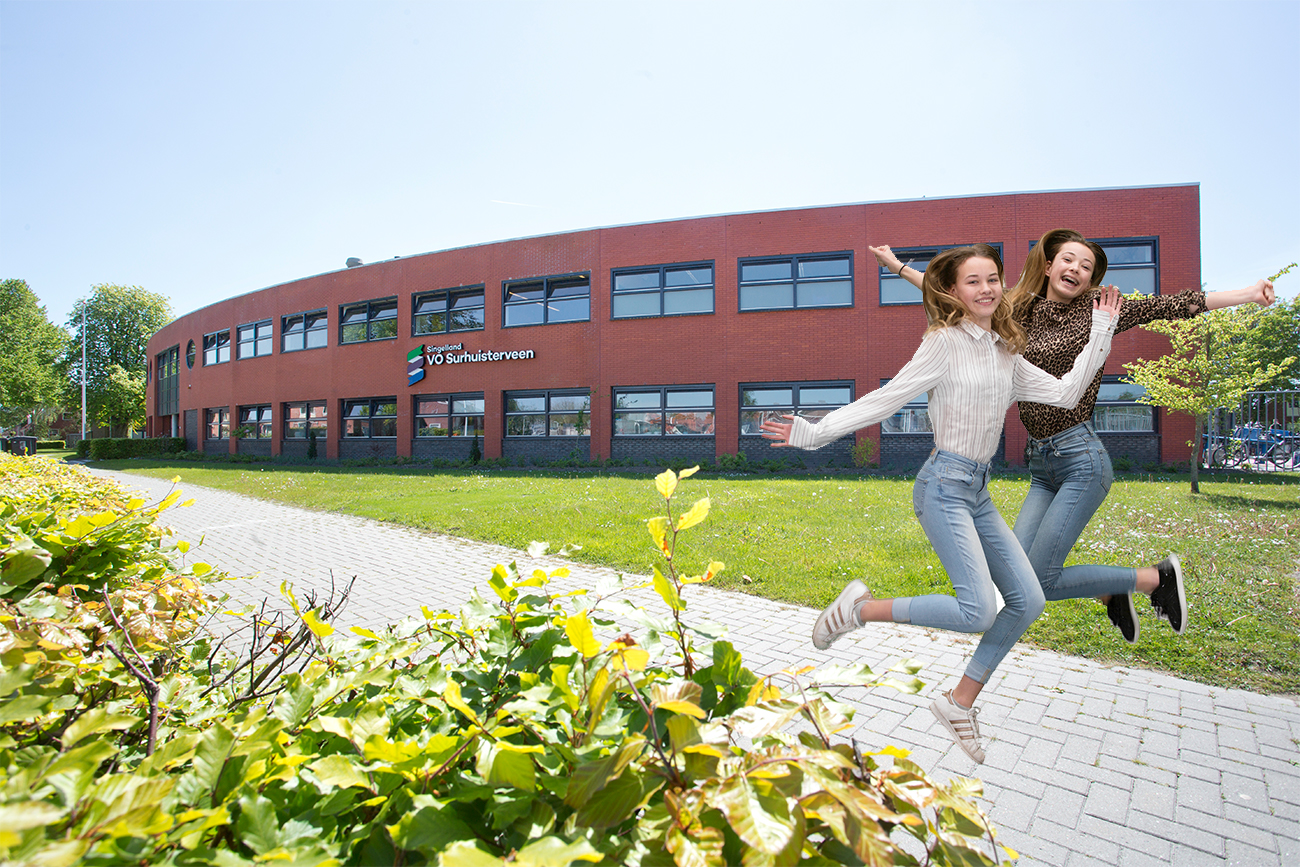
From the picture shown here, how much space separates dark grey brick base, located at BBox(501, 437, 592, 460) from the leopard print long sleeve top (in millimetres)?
19363

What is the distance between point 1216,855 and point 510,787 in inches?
109

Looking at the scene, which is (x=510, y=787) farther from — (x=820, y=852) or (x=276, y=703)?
(x=276, y=703)

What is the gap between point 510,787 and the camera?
2.81ft

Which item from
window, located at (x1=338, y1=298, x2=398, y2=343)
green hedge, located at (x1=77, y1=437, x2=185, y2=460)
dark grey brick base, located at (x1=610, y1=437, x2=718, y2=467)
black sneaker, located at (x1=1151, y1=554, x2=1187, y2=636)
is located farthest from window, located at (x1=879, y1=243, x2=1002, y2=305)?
green hedge, located at (x1=77, y1=437, x2=185, y2=460)

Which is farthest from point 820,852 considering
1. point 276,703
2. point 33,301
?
point 33,301

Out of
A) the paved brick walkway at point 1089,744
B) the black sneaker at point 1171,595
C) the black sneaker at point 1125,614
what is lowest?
the paved brick walkway at point 1089,744

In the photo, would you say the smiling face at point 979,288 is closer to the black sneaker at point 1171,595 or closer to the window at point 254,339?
the black sneaker at point 1171,595

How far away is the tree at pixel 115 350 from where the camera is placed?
194ft

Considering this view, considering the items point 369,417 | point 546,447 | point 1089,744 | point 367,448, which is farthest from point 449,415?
point 1089,744

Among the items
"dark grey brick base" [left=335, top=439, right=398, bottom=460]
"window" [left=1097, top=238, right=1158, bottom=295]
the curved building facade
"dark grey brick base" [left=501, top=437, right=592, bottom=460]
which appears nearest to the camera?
"window" [left=1097, top=238, right=1158, bottom=295]

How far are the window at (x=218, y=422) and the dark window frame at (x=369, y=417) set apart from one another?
10962mm

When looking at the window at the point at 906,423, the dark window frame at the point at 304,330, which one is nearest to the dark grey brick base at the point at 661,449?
the window at the point at 906,423

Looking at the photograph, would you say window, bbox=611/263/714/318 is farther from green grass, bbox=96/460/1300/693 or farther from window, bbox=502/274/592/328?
green grass, bbox=96/460/1300/693

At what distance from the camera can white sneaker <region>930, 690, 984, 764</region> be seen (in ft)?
9.29
